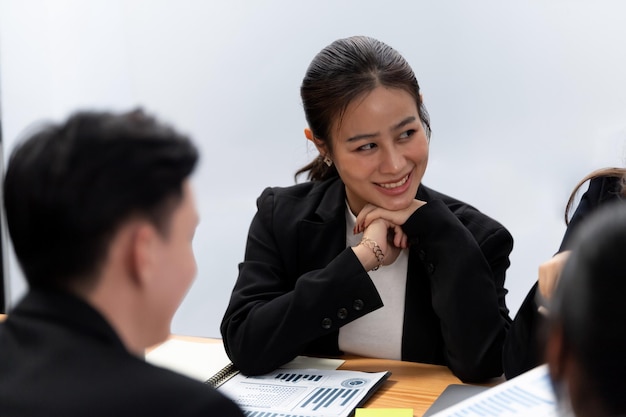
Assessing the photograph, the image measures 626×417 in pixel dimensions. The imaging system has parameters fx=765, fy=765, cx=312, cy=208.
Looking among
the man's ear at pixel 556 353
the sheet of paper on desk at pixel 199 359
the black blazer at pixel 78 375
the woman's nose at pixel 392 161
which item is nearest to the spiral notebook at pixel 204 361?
the sheet of paper on desk at pixel 199 359

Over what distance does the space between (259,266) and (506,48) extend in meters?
1.24

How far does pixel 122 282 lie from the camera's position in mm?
803

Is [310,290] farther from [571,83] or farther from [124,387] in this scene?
[571,83]

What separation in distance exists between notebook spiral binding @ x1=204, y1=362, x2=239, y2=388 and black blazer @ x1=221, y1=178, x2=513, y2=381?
34 mm

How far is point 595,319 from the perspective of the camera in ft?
1.90

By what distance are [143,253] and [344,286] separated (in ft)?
3.14

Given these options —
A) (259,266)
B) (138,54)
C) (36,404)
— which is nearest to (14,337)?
(36,404)

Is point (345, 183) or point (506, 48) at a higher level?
point (506, 48)

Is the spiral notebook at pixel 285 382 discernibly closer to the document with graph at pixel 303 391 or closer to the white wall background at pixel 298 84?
the document with graph at pixel 303 391

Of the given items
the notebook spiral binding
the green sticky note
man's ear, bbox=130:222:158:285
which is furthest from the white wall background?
man's ear, bbox=130:222:158:285

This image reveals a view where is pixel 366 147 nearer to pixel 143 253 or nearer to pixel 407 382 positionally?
pixel 407 382

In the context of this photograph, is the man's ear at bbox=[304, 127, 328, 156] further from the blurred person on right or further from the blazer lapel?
the blurred person on right

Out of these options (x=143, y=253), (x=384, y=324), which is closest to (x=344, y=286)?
(x=384, y=324)

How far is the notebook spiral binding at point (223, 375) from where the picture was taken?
1641mm
